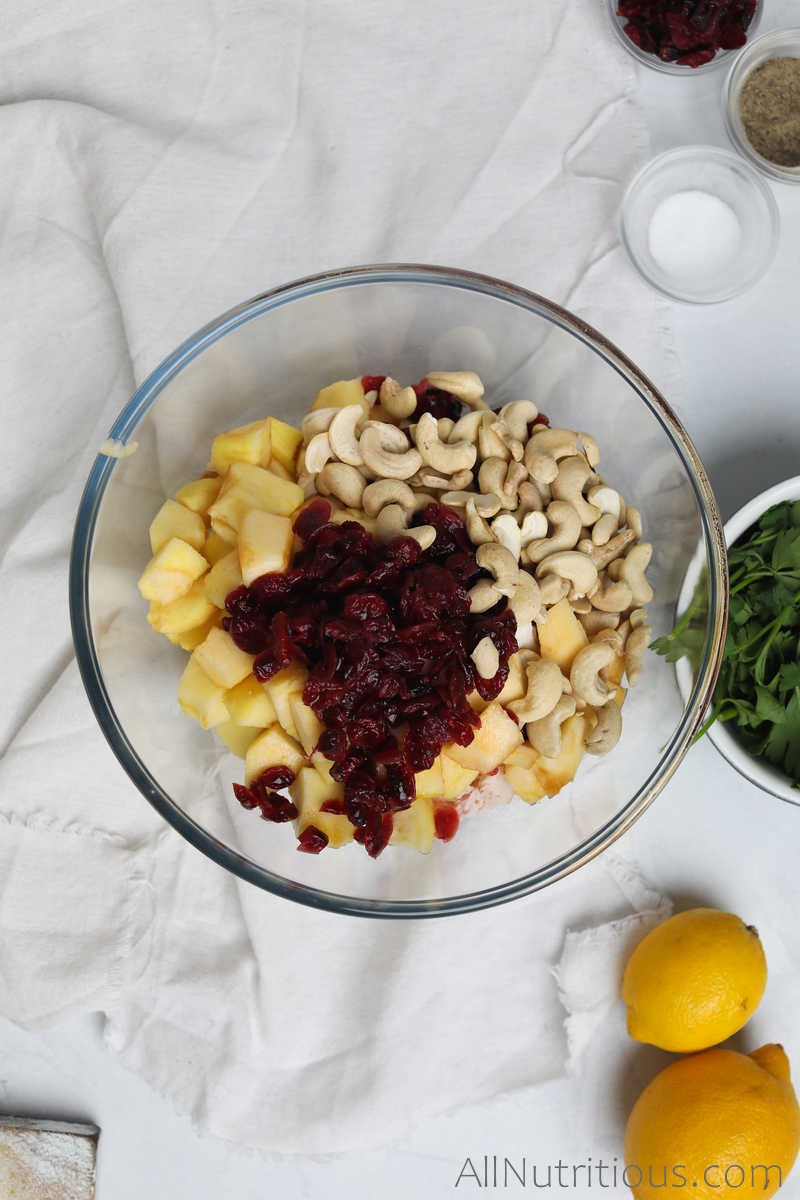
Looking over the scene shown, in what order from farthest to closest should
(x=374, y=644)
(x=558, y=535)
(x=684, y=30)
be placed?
(x=684, y=30) < (x=558, y=535) < (x=374, y=644)

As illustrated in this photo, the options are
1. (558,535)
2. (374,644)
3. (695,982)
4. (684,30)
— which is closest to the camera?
(374,644)

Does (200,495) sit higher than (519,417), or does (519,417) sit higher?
(519,417)

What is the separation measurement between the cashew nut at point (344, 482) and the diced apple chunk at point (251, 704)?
0.62 ft

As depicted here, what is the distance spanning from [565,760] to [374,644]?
0.25m

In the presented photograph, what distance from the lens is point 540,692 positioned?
3.21 ft

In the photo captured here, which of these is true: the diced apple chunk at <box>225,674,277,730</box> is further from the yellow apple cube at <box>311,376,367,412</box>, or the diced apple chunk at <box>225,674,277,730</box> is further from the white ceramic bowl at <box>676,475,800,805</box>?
the white ceramic bowl at <box>676,475,800,805</box>

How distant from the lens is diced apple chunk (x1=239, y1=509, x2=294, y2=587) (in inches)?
36.1

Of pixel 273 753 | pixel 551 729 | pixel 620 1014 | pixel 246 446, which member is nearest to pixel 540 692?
pixel 551 729

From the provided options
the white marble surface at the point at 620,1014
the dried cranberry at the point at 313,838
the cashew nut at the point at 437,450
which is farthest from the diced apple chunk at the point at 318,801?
the white marble surface at the point at 620,1014

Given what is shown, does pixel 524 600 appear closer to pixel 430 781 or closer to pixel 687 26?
pixel 430 781

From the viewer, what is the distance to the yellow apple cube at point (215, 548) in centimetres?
100

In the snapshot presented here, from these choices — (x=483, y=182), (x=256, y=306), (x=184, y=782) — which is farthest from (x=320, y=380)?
(x=184, y=782)

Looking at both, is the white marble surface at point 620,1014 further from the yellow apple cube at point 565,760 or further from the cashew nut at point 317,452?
the cashew nut at point 317,452

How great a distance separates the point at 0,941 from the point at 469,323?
2.96 ft
